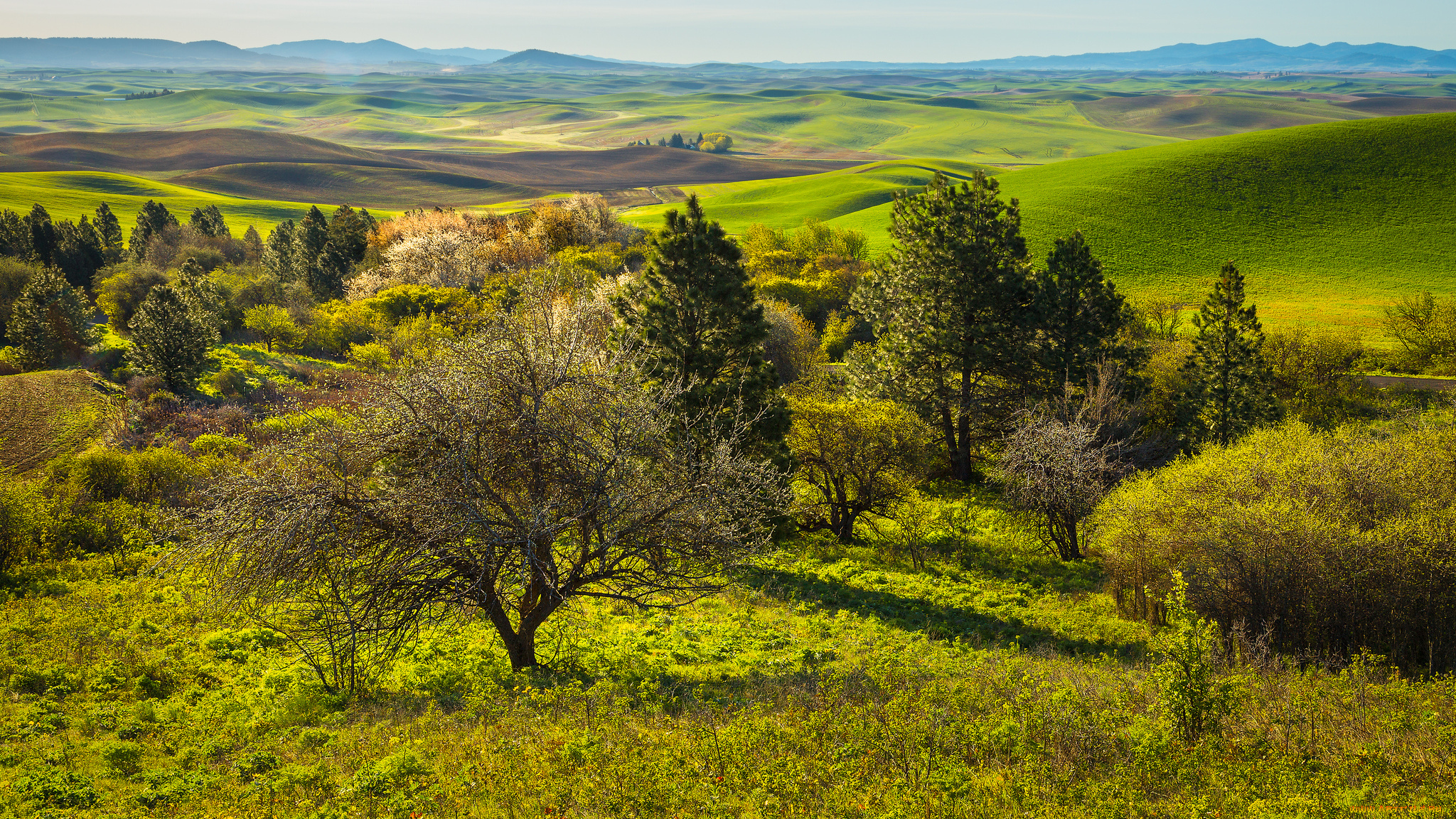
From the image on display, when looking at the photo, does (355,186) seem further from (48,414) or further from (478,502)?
(478,502)

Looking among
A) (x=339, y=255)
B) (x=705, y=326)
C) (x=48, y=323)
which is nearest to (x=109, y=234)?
(x=339, y=255)

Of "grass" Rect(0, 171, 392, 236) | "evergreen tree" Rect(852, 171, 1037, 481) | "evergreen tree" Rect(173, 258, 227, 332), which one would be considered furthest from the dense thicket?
"grass" Rect(0, 171, 392, 236)

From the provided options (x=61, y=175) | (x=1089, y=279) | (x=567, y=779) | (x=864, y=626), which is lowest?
(x=864, y=626)

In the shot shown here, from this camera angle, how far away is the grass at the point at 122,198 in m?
118

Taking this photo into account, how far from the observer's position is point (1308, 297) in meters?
69.9

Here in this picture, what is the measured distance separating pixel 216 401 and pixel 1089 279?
49.6m

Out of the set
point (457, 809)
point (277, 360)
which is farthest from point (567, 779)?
point (277, 360)

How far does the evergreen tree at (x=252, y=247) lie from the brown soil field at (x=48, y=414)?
49.1 m

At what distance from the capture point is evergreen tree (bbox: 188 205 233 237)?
9250cm

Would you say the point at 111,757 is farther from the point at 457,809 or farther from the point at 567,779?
the point at 567,779

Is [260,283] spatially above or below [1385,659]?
above

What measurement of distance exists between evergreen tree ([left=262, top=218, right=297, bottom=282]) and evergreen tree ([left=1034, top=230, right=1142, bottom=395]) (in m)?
71.3

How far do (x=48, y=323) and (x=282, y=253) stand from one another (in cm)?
3587

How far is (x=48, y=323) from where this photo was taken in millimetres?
47969
